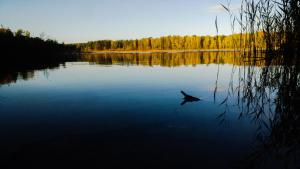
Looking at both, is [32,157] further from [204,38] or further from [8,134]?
[204,38]

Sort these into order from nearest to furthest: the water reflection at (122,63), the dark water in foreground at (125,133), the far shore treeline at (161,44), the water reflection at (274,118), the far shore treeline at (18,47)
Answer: the water reflection at (274,118)
the dark water in foreground at (125,133)
the water reflection at (122,63)
the far shore treeline at (18,47)
the far shore treeline at (161,44)

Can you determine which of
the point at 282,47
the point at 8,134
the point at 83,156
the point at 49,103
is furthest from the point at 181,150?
the point at 49,103

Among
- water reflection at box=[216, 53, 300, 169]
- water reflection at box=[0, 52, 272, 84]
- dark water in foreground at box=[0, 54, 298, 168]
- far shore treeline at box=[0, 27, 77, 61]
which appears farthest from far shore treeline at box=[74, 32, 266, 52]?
dark water in foreground at box=[0, 54, 298, 168]

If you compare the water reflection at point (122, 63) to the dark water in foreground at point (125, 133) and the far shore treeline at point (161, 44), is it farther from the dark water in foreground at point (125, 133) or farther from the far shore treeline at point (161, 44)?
the far shore treeline at point (161, 44)

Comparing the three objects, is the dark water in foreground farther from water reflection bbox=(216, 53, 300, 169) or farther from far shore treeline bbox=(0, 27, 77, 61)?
far shore treeline bbox=(0, 27, 77, 61)

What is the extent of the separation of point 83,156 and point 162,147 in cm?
160

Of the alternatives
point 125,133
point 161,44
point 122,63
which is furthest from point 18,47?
point 161,44

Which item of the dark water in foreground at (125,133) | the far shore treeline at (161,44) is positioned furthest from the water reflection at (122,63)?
the far shore treeline at (161,44)

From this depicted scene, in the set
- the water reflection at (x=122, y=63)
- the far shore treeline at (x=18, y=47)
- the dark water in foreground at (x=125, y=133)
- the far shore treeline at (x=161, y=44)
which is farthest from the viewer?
the far shore treeline at (x=161, y=44)

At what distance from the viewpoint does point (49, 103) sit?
10.1 meters

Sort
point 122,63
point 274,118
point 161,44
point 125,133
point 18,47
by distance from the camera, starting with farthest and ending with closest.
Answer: point 161,44 < point 122,63 < point 18,47 < point 274,118 < point 125,133

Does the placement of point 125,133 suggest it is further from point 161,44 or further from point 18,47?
point 161,44

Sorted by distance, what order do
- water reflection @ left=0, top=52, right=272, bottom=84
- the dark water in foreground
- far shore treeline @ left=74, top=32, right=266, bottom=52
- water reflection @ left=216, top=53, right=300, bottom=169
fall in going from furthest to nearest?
far shore treeline @ left=74, top=32, right=266, bottom=52 → water reflection @ left=0, top=52, right=272, bottom=84 → the dark water in foreground → water reflection @ left=216, top=53, right=300, bottom=169

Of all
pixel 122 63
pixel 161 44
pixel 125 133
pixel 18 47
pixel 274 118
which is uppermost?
pixel 161 44
